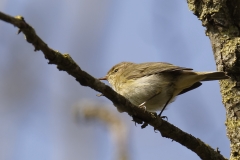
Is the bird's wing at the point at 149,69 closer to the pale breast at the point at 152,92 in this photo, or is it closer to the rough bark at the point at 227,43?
the pale breast at the point at 152,92

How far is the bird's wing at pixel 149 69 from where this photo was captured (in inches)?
193

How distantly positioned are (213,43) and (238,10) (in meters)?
0.35

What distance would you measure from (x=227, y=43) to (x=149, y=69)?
160 centimetres

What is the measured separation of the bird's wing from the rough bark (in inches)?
40.7

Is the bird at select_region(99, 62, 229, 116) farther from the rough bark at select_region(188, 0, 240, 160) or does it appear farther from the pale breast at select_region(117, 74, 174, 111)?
the rough bark at select_region(188, 0, 240, 160)

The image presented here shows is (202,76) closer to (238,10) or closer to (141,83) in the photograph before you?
(141,83)

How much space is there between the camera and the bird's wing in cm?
490

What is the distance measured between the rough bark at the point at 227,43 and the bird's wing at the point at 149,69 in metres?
1.03

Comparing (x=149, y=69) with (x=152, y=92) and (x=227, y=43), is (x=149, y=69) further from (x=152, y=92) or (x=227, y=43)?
(x=227, y=43)

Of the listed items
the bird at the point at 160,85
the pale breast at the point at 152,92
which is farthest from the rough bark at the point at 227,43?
the pale breast at the point at 152,92

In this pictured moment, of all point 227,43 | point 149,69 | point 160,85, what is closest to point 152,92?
point 160,85

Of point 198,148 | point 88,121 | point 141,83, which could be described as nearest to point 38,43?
point 88,121

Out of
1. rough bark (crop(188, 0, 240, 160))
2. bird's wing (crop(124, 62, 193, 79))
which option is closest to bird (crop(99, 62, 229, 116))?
bird's wing (crop(124, 62, 193, 79))

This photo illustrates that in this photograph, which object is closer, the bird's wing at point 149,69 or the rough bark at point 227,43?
the rough bark at point 227,43
